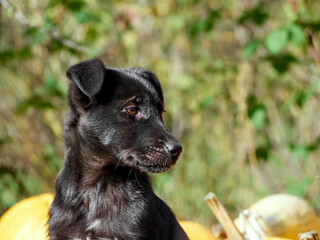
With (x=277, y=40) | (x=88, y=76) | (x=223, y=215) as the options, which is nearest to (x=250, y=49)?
(x=277, y=40)

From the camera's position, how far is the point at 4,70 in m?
6.09

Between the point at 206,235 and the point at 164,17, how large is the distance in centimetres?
437

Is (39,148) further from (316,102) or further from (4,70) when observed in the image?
(316,102)

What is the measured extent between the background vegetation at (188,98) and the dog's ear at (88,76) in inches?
104

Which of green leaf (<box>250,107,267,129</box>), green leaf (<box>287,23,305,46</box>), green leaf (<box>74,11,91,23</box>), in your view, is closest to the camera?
green leaf (<box>287,23,305,46</box>)

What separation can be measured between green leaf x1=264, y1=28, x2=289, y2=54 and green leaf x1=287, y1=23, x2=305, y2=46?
0.13 feet

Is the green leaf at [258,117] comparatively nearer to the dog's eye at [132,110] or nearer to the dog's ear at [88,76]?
the dog's eye at [132,110]

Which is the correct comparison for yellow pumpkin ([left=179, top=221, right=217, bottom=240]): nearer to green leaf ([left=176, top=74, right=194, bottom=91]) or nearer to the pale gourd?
the pale gourd

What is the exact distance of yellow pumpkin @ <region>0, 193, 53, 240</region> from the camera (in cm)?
332

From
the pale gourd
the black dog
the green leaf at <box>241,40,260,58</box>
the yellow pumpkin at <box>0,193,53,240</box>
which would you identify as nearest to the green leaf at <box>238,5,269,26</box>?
the green leaf at <box>241,40,260,58</box>

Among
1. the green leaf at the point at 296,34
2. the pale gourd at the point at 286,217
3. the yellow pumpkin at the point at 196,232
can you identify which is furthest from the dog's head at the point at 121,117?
the green leaf at the point at 296,34

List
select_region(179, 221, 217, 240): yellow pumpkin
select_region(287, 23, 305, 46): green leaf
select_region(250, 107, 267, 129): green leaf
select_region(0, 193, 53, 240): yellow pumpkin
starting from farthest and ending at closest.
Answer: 1. select_region(250, 107, 267, 129): green leaf
2. select_region(287, 23, 305, 46): green leaf
3. select_region(0, 193, 53, 240): yellow pumpkin
4. select_region(179, 221, 217, 240): yellow pumpkin

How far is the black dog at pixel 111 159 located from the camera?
7.77ft

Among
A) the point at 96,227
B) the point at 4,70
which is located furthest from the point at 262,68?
the point at 96,227
